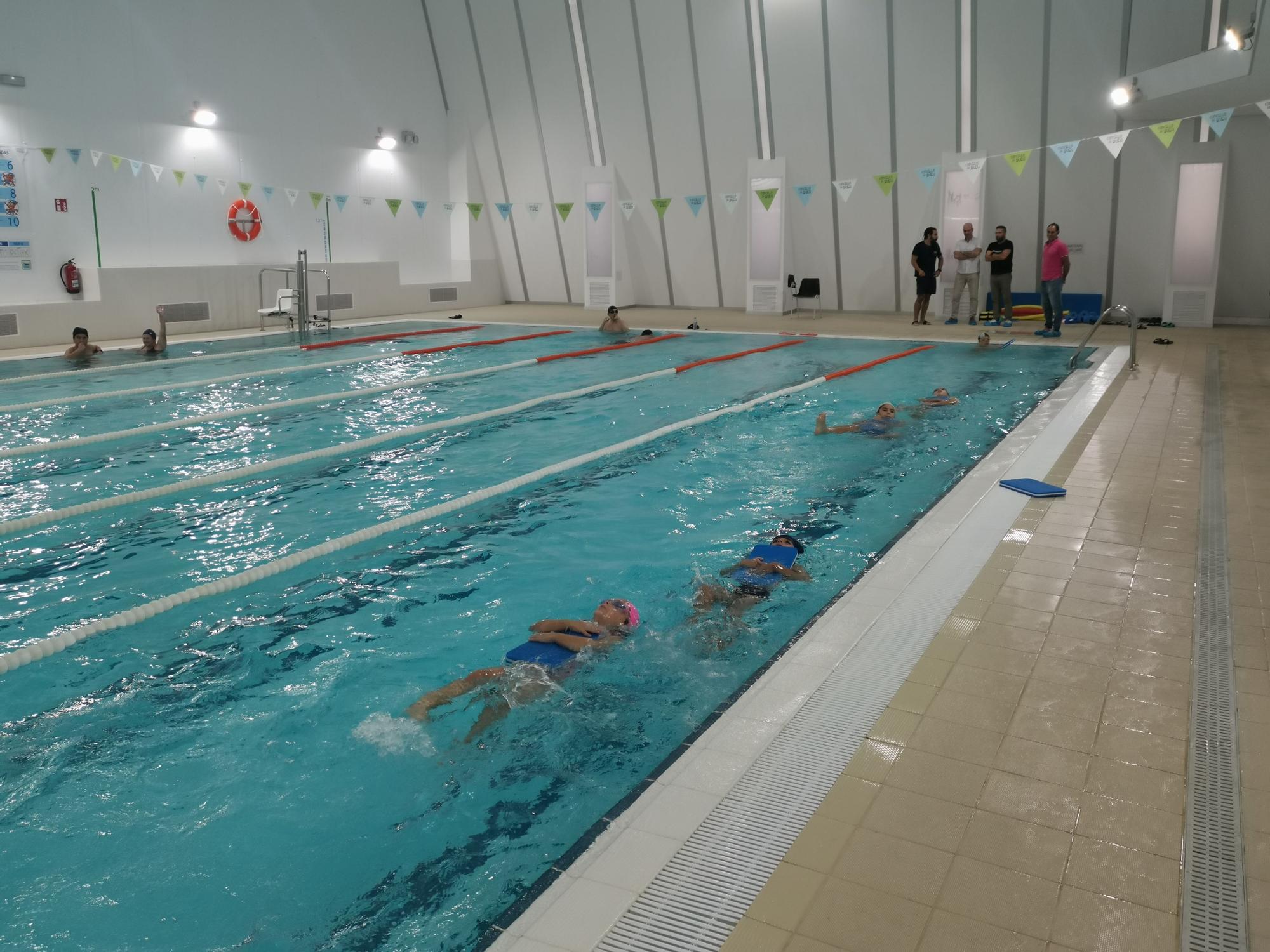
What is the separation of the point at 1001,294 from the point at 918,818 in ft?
40.0

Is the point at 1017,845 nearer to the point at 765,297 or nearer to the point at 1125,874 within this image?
the point at 1125,874

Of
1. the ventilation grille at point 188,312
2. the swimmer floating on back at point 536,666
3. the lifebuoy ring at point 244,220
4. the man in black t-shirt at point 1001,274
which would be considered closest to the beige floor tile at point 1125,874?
the swimmer floating on back at point 536,666

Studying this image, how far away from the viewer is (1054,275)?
38.9 ft

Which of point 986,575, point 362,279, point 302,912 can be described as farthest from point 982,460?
point 362,279

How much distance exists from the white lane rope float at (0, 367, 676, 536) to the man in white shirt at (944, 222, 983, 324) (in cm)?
639

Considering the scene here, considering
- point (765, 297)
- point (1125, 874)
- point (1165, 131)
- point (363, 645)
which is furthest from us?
point (765, 297)

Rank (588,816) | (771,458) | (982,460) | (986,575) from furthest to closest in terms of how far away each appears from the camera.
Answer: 1. (771,458)
2. (982,460)
3. (986,575)
4. (588,816)

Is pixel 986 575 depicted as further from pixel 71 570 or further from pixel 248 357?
pixel 248 357

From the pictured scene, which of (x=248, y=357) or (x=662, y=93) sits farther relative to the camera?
(x=662, y=93)

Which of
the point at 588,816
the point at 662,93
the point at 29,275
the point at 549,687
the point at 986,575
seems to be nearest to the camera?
the point at 588,816

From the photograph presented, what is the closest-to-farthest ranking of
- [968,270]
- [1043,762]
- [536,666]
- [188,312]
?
1. [1043,762]
2. [536,666]
3. [968,270]
4. [188,312]

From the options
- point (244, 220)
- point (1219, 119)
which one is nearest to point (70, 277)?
point (244, 220)

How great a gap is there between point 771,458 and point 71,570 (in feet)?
14.1

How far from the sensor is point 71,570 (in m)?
4.51
